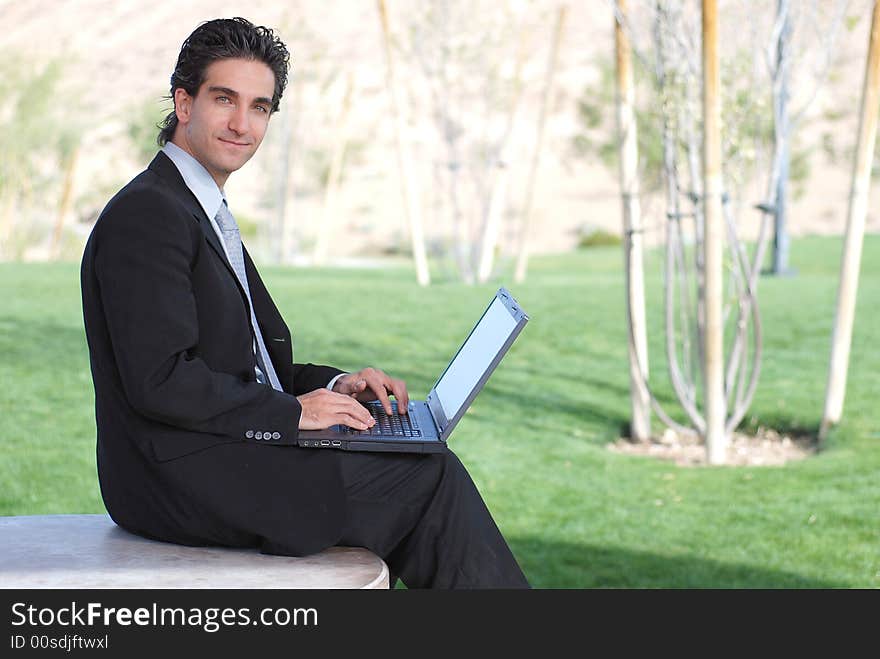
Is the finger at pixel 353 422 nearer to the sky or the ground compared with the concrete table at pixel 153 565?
nearer to the sky

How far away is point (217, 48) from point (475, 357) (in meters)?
0.80

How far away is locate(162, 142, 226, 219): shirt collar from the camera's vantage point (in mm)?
2410

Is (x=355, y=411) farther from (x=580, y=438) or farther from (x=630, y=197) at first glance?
(x=580, y=438)

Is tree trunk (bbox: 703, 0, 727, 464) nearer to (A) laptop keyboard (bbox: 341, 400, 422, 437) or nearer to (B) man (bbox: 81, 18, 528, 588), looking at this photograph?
(A) laptop keyboard (bbox: 341, 400, 422, 437)

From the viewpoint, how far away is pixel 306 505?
2.29 meters

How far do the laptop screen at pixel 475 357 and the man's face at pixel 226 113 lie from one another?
60 cm

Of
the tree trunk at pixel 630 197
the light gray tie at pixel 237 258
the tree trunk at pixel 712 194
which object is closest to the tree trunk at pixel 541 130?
the tree trunk at pixel 630 197

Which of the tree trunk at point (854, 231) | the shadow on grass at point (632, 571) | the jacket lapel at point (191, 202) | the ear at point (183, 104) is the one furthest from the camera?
the tree trunk at point (854, 231)

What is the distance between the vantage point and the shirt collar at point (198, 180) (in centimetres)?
241

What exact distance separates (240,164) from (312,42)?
2119 cm

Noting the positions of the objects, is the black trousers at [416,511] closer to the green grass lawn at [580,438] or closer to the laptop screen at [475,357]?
the laptop screen at [475,357]

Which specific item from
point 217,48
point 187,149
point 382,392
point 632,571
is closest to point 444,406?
point 382,392

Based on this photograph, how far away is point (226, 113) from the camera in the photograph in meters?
2.42
